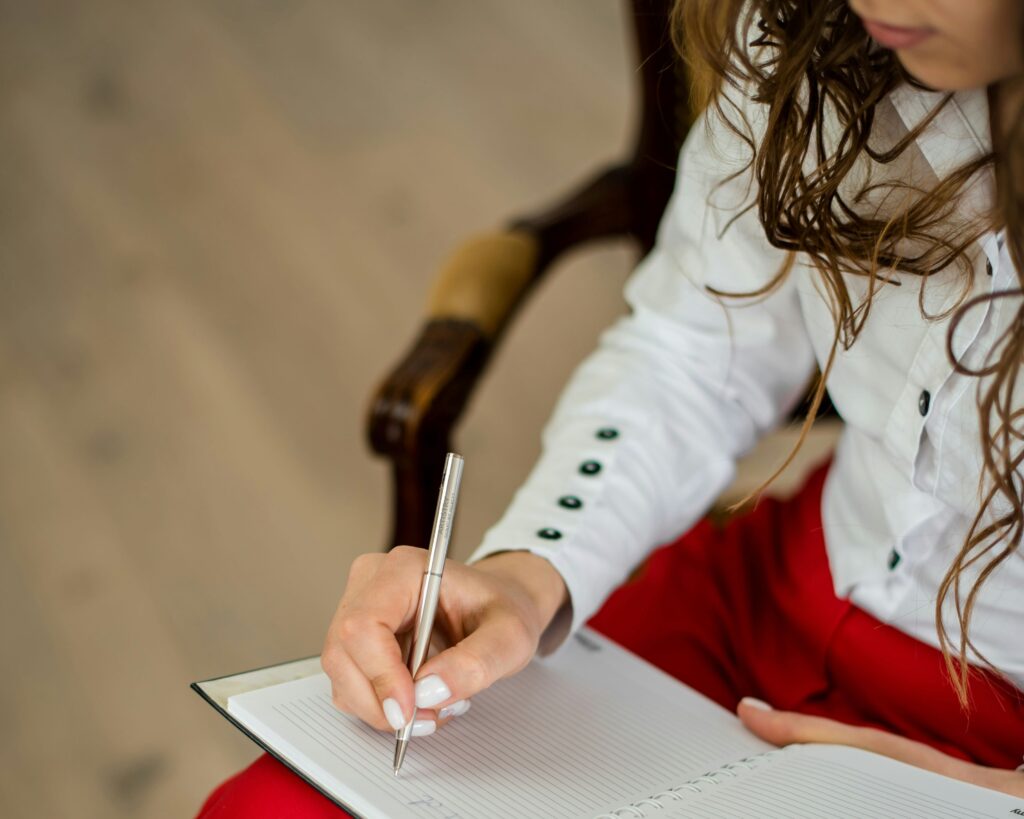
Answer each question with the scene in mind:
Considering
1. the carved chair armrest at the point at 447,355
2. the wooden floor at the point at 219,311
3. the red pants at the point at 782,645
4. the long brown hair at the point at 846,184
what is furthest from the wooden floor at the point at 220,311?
the long brown hair at the point at 846,184

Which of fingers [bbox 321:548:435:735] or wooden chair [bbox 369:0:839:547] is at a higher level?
wooden chair [bbox 369:0:839:547]

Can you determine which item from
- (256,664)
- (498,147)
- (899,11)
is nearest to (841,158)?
(899,11)

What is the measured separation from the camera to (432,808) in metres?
0.60

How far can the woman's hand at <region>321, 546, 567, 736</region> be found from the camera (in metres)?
0.62

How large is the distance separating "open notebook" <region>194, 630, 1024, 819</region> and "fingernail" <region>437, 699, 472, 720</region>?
2 cm

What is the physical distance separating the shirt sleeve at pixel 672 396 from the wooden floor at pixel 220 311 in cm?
78

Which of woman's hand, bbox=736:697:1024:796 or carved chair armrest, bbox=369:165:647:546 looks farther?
carved chair armrest, bbox=369:165:647:546

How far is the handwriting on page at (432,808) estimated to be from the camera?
23.3 inches

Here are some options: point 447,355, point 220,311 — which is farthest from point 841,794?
point 220,311

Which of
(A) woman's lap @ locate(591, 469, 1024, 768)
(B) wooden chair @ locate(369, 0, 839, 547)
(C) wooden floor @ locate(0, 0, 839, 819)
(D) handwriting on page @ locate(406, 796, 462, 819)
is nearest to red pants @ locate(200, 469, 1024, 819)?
(A) woman's lap @ locate(591, 469, 1024, 768)

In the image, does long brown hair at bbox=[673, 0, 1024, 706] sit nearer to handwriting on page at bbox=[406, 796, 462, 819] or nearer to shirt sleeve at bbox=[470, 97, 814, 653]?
shirt sleeve at bbox=[470, 97, 814, 653]

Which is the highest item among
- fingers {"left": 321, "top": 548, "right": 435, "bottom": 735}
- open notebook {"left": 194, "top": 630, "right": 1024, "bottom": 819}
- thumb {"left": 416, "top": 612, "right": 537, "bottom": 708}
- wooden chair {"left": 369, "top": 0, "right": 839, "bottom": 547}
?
wooden chair {"left": 369, "top": 0, "right": 839, "bottom": 547}

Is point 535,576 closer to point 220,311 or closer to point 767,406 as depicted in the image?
point 767,406

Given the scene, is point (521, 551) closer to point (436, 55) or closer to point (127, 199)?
point (127, 199)
